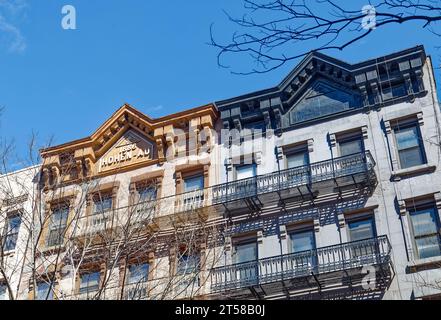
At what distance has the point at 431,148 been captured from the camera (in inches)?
821

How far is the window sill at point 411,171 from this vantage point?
20.4 m

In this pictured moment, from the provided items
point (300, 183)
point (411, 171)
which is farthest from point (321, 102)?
point (411, 171)

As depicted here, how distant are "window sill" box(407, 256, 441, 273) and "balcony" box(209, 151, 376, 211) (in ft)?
9.92

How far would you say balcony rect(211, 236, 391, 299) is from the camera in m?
19.0

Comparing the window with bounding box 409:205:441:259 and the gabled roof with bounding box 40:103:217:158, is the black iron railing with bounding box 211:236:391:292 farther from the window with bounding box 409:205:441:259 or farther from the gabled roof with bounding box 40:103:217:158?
the gabled roof with bounding box 40:103:217:158

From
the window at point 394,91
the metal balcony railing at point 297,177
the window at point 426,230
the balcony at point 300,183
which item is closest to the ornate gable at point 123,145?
the metal balcony railing at point 297,177

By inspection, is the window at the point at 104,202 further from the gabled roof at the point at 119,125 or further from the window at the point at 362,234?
the window at the point at 362,234

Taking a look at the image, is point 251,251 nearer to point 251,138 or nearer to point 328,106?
point 251,138

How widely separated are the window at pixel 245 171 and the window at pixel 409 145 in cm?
504

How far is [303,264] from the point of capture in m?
20.0
